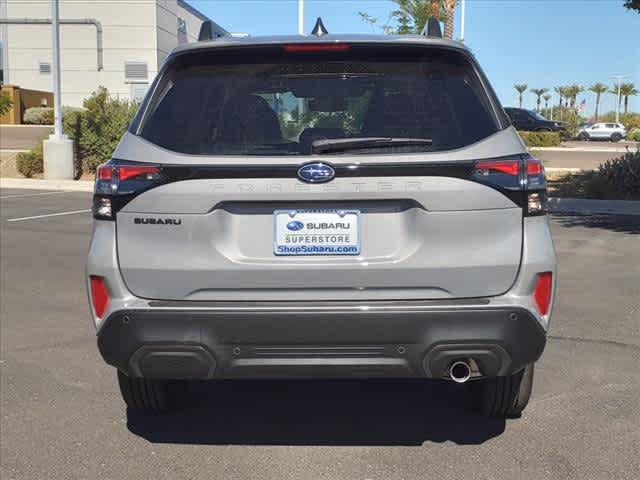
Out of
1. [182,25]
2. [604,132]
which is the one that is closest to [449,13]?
[182,25]

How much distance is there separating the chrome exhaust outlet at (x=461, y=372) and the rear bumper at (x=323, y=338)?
6 centimetres

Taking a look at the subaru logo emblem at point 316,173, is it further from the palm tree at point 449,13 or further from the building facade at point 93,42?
the building facade at point 93,42

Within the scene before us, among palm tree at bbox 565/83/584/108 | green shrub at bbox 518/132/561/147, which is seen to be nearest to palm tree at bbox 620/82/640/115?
palm tree at bbox 565/83/584/108

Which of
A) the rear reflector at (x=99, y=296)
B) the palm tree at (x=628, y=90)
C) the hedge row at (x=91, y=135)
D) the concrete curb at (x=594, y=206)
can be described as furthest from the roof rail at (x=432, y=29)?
the palm tree at (x=628, y=90)

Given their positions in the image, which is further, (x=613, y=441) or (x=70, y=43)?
(x=70, y=43)

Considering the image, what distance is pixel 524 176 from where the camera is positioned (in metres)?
3.28

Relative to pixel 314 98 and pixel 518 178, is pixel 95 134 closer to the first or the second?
pixel 314 98

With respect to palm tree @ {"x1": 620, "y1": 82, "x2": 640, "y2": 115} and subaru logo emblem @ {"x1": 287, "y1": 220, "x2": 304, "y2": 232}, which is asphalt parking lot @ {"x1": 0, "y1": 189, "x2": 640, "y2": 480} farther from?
palm tree @ {"x1": 620, "y1": 82, "x2": 640, "y2": 115}

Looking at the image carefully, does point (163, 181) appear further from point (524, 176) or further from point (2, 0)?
point (2, 0)

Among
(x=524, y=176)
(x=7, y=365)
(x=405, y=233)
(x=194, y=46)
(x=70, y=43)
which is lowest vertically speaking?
(x=7, y=365)

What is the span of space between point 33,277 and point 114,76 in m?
38.7

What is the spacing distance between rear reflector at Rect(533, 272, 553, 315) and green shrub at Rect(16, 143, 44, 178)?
2268 centimetres

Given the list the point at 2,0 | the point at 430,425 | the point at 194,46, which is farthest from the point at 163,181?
the point at 2,0

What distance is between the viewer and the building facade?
44.7 metres
